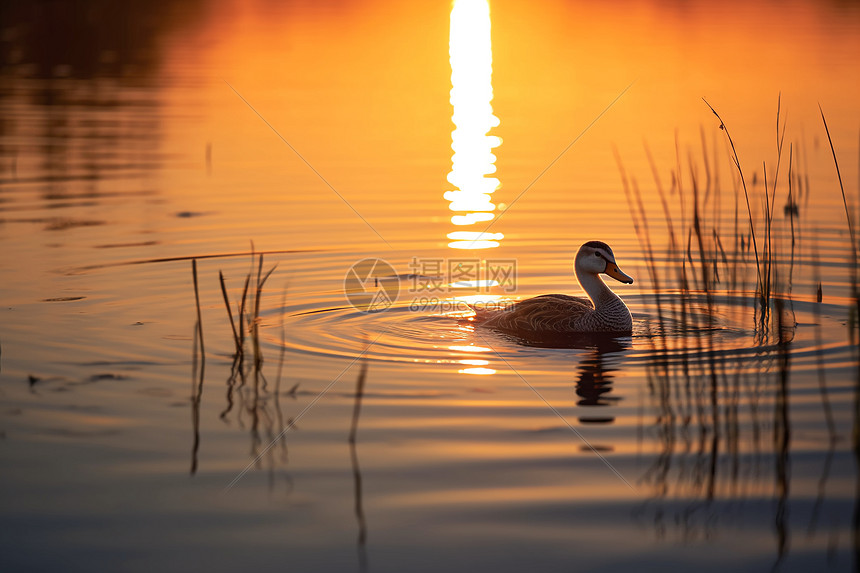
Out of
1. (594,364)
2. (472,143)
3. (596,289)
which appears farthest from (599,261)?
(472,143)

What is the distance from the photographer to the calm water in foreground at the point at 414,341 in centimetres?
470

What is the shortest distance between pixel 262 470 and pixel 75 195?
30.7 ft

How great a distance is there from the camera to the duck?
8531 millimetres

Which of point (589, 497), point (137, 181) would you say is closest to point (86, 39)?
point (137, 181)

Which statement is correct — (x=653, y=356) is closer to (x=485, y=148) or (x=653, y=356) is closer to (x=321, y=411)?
(x=321, y=411)

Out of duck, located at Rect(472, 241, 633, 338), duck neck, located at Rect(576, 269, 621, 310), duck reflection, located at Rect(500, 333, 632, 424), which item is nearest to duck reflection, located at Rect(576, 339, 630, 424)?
duck reflection, located at Rect(500, 333, 632, 424)

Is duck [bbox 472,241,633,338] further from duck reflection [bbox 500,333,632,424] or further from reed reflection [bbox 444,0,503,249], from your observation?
reed reflection [bbox 444,0,503,249]

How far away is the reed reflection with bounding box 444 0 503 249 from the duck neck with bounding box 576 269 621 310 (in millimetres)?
2415

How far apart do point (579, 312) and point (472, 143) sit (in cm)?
905

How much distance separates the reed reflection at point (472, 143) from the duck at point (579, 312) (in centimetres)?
255

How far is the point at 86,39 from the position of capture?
31.7 m

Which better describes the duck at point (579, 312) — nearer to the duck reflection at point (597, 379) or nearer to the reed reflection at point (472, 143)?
the duck reflection at point (597, 379)

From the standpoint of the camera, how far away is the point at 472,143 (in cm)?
1725

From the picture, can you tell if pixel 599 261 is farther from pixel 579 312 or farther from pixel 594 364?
pixel 594 364
